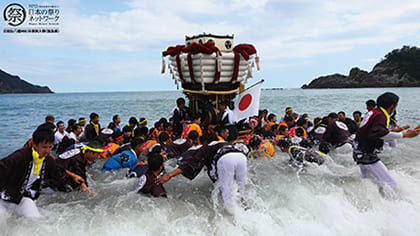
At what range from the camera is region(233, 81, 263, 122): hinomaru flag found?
639 cm

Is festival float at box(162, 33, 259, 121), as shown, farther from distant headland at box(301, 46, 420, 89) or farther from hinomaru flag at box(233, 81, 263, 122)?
distant headland at box(301, 46, 420, 89)

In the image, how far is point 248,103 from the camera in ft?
21.2

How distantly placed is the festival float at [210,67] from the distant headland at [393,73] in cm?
6706

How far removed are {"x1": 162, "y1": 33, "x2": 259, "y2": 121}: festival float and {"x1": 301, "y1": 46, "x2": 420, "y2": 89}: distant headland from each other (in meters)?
67.1

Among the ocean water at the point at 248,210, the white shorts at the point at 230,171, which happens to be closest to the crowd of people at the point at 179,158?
the white shorts at the point at 230,171

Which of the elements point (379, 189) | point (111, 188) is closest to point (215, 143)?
point (111, 188)

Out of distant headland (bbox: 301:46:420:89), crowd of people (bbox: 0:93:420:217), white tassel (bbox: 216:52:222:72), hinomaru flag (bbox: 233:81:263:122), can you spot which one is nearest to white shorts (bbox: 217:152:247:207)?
crowd of people (bbox: 0:93:420:217)

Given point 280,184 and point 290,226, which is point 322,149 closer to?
point 280,184

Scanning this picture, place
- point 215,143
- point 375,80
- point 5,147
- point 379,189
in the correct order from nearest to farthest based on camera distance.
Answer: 1. point 215,143
2. point 379,189
3. point 5,147
4. point 375,80

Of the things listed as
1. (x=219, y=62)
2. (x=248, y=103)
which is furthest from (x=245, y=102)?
(x=219, y=62)

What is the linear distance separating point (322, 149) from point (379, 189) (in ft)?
4.90

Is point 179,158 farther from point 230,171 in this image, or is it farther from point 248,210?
point 248,210

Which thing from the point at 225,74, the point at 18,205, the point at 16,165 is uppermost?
the point at 225,74

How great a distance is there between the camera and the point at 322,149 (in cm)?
554
